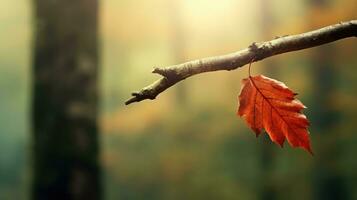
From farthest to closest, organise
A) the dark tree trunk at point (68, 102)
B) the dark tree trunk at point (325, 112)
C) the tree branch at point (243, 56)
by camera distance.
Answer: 1. the dark tree trunk at point (325, 112)
2. the dark tree trunk at point (68, 102)
3. the tree branch at point (243, 56)

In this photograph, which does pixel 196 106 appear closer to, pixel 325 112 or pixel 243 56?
pixel 325 112

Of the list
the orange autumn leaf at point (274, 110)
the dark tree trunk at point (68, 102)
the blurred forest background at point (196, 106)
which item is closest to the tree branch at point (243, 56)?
the orange autumn leaf at point (274, 110)

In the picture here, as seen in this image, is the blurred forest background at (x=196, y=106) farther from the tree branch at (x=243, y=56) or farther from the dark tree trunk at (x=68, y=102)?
the tree branch at (x=243, y=56)

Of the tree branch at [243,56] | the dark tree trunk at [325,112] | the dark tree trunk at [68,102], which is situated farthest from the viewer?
the dark tree trunk at [325,112]

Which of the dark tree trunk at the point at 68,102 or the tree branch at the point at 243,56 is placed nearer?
the tree branch at the point at 243,56

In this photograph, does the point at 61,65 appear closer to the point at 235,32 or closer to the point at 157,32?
the point at 157,32

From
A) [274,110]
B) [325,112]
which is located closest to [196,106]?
[325,112]
